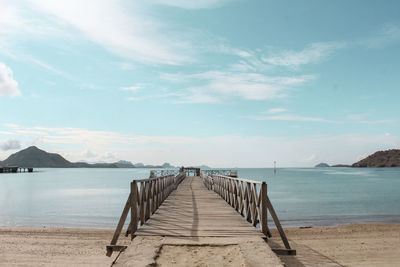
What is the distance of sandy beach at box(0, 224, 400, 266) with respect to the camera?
9398 millimetres

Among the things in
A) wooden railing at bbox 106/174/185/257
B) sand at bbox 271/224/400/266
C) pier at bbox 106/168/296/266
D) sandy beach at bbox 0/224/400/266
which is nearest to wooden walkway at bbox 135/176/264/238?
pier at bbox 106/168/296/266

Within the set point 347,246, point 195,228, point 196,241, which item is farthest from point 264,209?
point 347,246

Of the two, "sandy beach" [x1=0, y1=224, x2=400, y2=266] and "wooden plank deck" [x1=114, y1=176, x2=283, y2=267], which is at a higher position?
"wooden plank deck" [x1=114, y1=176, x2=283, y2=267]

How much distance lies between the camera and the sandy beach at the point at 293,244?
9398 millimetres

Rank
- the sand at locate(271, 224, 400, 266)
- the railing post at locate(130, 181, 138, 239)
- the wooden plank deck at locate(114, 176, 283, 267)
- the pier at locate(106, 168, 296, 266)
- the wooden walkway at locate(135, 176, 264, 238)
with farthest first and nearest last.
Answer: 1. the sand at locate(271, 224, 400, 266)
2. the railing post at locate(130, 181, 138, 239)
3. the wooden walkway at locate(135, 176, 264, 238)
4. the pier at locate(106, 168, 296, 266)
5. the wooden plank deck at locate(114, 176, 283, 267)

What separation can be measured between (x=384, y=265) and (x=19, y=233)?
14815 mm

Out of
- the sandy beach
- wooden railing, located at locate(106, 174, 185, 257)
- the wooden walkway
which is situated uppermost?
wooden railing, located at locate(106, 174, 185, 257)

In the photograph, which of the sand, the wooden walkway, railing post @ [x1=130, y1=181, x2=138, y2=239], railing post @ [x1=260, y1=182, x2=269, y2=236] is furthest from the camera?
the sand

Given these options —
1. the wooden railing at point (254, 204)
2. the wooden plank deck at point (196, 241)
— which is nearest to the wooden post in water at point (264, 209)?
the wooden railing at point (254, 204)

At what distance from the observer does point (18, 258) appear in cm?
976

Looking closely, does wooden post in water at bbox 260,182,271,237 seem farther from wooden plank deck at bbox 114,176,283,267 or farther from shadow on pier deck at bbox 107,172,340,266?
wooden plank deck at bbox 114,176,283,267

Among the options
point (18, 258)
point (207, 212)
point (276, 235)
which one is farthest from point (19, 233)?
point (276, 235)

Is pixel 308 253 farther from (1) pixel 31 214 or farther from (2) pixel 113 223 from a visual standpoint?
(1) pixel 31 214

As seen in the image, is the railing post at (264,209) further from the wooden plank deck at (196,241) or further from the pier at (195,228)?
the wooden plank deck at (196,241)
